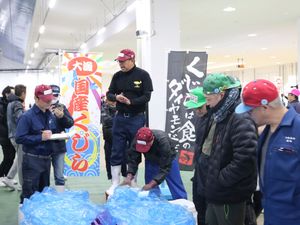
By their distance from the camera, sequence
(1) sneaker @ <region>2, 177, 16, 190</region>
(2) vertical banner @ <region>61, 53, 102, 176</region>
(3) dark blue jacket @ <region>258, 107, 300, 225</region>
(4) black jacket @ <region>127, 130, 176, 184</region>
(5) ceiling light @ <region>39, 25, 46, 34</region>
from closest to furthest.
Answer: (3) dark blue jacket @ <region>258, 107, 300, 225</region> → (4) black jacket @ <region>127, 130, 176, 184</region> → (1) sneaker @ <region>2, 177, 16, 190</region> → (2) vertical banner @ <region>61, 53, 102, 176</region> → (5) ceiling light @ <region>39, 25, 46, 34</region>

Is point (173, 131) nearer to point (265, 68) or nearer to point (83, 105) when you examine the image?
point (83, 105)

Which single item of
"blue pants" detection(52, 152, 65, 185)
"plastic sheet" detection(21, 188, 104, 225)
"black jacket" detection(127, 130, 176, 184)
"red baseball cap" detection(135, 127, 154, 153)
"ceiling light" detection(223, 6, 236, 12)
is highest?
"ceiling light" detection(223, 6, 236, 12)

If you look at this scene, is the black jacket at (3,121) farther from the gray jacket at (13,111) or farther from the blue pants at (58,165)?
the blue pants at (58,165)

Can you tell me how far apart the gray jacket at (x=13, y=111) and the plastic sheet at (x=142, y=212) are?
233cm

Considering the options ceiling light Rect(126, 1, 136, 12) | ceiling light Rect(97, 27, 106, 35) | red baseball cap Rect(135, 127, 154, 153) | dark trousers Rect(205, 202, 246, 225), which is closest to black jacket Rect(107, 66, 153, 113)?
red baseball cap Rect(135, 127, 154, 153)

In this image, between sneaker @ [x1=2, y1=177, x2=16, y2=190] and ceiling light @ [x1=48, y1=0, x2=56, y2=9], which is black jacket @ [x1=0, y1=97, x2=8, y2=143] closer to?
sneaker @ [x1=2, y1=177, x2=16, y2=190]

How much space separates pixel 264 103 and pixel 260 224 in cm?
223

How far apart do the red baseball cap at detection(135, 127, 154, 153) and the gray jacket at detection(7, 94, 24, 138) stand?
2325 millimetres

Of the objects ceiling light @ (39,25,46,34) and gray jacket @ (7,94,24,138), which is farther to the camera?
ceiling light @ (39,25,46,34)

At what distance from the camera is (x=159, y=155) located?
3.53 metres

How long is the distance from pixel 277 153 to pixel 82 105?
4.31m

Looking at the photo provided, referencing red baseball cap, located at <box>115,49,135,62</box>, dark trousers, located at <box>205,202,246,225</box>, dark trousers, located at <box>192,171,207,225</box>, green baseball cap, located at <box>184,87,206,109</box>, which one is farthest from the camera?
red baseball cap, located at <box>115,49,135,62</box>

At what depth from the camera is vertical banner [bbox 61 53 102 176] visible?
18.9 ft

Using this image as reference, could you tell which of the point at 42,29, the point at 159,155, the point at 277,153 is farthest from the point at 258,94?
the point at 42,29
